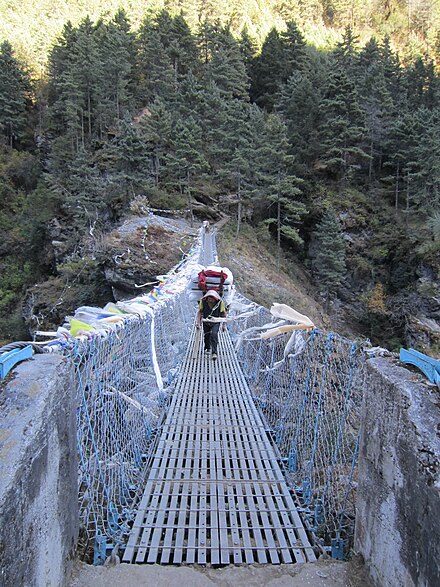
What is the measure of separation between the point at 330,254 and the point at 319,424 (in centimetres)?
1631

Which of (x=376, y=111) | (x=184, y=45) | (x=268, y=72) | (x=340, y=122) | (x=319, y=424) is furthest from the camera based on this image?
(x=184, y=45)

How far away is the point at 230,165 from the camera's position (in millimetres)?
18484

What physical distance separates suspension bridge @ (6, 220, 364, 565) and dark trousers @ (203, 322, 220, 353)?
4.84 feet

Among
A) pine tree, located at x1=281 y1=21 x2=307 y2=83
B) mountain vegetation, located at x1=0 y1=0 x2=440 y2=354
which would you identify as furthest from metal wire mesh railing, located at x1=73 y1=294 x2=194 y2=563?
pine tree, located at x1=281 y1=21 x2=307 y2=83

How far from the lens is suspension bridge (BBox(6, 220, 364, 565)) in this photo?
188 cm

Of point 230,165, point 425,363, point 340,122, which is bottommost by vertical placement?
point 425,363

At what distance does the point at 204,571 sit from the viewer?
5.35ft

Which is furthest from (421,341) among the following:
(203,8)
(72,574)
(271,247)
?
(203,8)

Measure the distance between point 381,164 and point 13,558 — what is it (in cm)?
2502

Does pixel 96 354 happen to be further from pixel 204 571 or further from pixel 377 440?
pixel 377 440

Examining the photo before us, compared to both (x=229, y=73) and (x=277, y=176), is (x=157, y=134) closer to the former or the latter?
(x=277, y=176)

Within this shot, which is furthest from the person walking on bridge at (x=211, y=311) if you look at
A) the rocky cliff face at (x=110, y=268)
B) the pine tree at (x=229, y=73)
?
the pine tree at (x=229, y=73)

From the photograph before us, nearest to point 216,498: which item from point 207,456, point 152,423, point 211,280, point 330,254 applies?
point 207,456

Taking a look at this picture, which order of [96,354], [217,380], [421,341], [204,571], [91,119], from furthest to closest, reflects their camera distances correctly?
[91,119] → [421,341] → [217,380] → [96,354] → [204,571]
